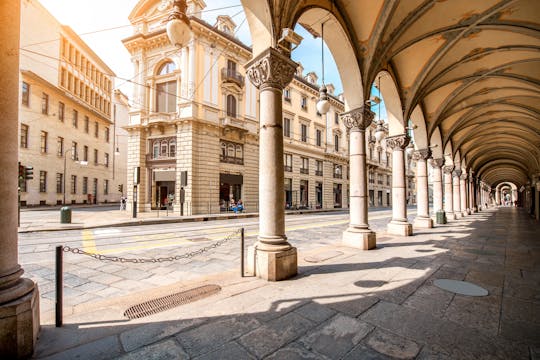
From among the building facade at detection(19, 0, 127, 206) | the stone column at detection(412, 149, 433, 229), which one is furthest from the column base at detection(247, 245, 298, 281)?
the building facade at detection(19, 0, 127, 206)

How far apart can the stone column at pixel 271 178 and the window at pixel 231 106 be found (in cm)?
1807

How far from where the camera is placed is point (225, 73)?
2128cm

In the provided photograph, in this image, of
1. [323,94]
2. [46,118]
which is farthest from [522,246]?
[46,118]

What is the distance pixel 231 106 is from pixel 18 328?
21.8 meters

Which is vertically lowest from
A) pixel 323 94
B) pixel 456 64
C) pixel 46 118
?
pixel 323 94

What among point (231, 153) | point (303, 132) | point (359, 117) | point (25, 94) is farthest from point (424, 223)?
point (25, 94)

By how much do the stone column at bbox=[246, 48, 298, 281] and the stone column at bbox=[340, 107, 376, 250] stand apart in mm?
3106

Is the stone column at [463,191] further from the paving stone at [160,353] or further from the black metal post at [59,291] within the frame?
the black metal post at [59,291]

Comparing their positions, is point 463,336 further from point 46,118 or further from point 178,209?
point 46,118

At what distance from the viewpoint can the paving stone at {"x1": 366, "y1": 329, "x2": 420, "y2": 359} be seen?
→ 2.29 m

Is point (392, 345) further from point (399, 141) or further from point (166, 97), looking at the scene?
point (166, 97)

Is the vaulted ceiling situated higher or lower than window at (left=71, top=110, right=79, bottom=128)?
lower

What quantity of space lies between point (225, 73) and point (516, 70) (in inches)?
735

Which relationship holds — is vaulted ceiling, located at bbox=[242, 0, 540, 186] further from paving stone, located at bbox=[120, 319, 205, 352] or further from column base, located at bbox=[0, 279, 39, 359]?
column base, located at bbox=[0, 279, 39, 359]
